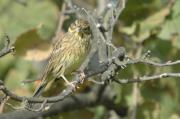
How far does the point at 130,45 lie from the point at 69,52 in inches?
18.8

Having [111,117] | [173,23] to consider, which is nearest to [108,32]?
[173,23]

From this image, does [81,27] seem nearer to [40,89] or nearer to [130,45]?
[40,89]

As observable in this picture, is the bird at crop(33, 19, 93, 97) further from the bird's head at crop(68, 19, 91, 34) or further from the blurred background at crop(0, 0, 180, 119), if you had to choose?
the blurred background at crop(0, 0, 180, 119)

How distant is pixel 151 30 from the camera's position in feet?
13.3

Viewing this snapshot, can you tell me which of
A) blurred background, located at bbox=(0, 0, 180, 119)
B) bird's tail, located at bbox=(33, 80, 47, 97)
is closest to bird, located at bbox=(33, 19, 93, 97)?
bird's tail, located at bbox=(33, 80, 47, 97)

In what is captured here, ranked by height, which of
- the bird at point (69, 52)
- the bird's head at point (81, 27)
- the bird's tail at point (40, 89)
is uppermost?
the bird's head at point (81, 27)

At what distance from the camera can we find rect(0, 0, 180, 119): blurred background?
3955mm

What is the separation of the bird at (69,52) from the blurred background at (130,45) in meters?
0.17

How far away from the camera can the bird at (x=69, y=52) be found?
366 cm

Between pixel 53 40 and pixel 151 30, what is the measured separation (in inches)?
22.2

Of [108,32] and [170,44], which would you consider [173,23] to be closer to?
[170,44]

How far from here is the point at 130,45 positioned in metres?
4.11

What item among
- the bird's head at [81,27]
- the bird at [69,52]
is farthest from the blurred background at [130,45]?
the bird's head at [81,27]

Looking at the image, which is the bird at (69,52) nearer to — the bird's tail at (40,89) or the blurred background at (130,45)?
the bird's tail at (40,89)
